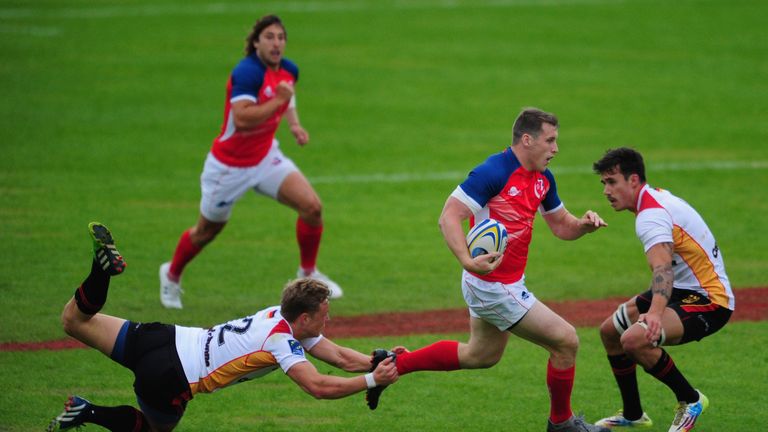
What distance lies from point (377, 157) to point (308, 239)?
704 centimetres

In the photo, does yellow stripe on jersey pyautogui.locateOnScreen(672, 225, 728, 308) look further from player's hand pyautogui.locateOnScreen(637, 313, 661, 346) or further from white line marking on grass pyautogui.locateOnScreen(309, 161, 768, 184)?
white line marking on grass pyautogui.locateOnScreen(309, 161, 768, 184)

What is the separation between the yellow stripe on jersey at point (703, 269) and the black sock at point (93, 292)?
4070mm

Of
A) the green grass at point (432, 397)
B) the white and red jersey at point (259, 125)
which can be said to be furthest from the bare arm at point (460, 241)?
the white and red jersey at point (259, 125)

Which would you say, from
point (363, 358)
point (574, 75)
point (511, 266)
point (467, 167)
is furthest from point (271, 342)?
point (574, 75)

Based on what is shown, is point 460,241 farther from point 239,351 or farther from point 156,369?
point 156,369

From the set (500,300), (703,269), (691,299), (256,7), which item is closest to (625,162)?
(703,269)

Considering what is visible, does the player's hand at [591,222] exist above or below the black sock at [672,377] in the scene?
above

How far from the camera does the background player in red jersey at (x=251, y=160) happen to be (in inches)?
430

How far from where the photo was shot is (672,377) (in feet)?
25.7

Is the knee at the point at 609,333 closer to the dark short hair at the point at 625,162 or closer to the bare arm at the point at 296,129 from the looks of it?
the dark short hair at the point at 625,162

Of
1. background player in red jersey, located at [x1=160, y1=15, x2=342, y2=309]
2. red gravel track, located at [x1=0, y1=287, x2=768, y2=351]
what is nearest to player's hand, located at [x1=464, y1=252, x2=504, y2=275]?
red gravel track, located at [x1=0, y1=287, x2=768, y2=351]

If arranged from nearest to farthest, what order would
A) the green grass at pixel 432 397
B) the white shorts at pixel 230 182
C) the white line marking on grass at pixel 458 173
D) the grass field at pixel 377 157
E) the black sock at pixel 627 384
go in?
the black sock at pixel 627 384 < the green grass at pixel 432 397 < the grass field at pixel 377 157 < the white shorts at pixel 230 182 < the white line marking on grass at pixel 458 173

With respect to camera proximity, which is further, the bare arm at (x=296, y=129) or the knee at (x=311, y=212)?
the bare arm at (x=296, y=129)

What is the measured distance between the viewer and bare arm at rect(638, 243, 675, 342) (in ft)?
24.0
